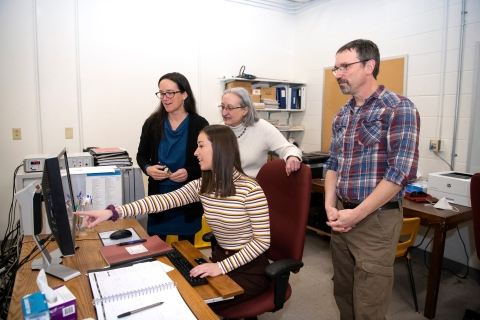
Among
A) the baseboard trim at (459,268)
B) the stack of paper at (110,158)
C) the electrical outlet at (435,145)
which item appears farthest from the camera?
the electrical outlet at (435,145)

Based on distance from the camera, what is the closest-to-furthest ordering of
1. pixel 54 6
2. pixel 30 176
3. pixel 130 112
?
pixel 30 176, pixel 54 6, pixel 130 112

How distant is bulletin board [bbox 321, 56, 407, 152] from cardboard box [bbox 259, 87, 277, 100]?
2.09 feet

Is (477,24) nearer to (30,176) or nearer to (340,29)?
(340,29)

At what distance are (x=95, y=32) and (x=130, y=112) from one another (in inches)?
34.9

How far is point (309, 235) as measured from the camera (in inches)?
152

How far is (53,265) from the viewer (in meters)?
1.29

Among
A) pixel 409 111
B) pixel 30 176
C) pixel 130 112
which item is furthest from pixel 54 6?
pixel 409 111

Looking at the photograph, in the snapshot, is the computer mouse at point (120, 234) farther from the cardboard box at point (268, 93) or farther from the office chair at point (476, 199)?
the cardboard box at point (268, 93)

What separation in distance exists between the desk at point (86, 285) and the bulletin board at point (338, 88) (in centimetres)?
286

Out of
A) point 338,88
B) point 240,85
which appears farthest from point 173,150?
point 338,88

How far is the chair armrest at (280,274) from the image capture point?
1.40 metres

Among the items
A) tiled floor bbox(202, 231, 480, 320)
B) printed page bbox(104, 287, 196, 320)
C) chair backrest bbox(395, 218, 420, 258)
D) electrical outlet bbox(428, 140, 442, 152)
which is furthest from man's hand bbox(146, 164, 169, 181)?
electrical outlet bbox(428, 140, 442, 152)

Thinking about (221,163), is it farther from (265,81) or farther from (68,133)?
(265,81)

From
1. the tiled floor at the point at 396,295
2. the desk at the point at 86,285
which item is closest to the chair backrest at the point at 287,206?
the desk at the point at 86,285
